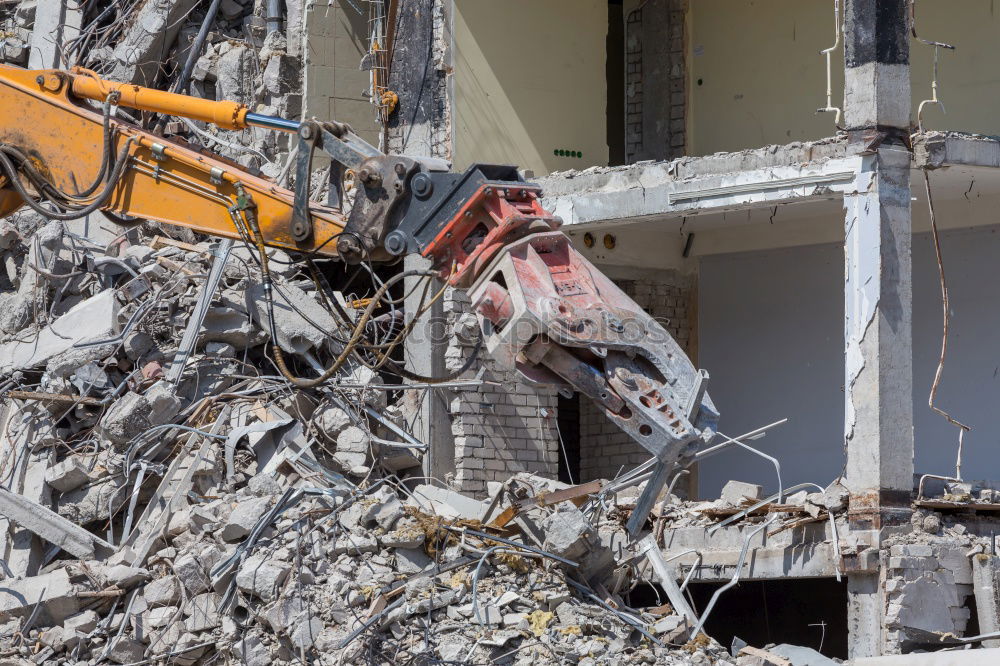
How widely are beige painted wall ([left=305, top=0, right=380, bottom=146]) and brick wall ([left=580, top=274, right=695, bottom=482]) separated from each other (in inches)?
133

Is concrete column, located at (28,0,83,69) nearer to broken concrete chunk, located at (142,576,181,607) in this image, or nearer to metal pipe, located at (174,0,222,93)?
metal pipe, located at (174,0,222,93)

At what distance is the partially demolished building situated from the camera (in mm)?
9914

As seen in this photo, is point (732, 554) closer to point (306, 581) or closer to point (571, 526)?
point (571, 526)

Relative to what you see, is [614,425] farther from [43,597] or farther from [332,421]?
[43,597]

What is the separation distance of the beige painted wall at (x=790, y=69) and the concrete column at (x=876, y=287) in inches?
97.7

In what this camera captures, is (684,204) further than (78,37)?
No

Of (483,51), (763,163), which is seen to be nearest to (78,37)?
(483,51)

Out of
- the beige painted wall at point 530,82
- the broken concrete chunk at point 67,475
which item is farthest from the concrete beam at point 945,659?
the beige painted wall at point 530,82

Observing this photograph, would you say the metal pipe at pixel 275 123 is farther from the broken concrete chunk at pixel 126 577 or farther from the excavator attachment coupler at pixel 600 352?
the broken concrete chunk at pixel 126 577

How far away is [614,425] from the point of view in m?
15.5

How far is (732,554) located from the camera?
466 inches

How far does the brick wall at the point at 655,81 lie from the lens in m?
15.9

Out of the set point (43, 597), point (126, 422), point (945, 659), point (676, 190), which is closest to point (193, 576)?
point (43, 597)

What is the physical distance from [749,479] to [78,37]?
369 inches
